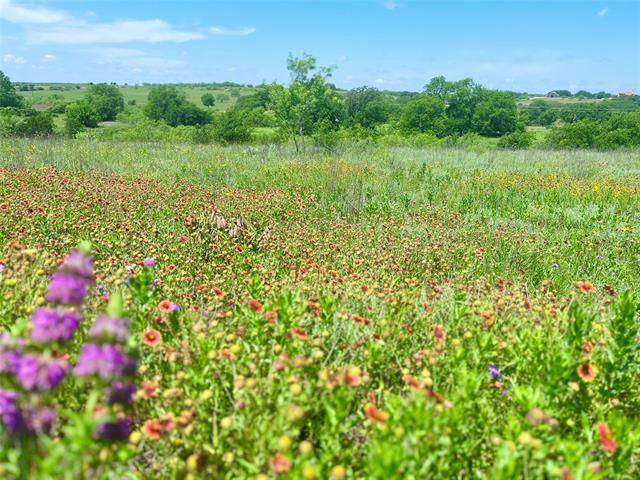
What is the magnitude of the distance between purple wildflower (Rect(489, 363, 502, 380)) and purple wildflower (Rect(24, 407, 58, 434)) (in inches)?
81.5

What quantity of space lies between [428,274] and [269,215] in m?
2.86

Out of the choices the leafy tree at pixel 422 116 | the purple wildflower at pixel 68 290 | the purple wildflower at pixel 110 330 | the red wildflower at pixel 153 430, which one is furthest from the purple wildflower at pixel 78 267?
the leafy tree at pixel 422 116

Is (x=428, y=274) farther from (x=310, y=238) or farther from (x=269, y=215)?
(x=269, y=215)

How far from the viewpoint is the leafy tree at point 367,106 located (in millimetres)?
71375

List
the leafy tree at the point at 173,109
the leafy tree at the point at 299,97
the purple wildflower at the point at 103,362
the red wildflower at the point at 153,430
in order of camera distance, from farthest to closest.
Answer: the leafy tree at the point at 173,109 < the leafy tree at the point at 299,97 < the red wildflower at the point at 153,430 < the purple wildflower at the point at 103,362

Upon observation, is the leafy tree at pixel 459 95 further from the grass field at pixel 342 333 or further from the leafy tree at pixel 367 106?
the grass field at pixel 342 333

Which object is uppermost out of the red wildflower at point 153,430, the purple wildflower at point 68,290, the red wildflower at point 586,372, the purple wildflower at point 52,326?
the purple wildflower at point 68,290

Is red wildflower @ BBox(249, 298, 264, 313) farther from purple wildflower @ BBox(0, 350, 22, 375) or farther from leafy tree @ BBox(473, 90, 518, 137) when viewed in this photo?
leafy tree @ BBox(473, 90, 518, 137)

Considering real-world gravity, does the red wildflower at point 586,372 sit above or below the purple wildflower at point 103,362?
below

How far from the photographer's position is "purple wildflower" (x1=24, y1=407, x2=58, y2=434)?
1.11m

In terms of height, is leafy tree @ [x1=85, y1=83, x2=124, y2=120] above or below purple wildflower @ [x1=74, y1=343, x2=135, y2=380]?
above

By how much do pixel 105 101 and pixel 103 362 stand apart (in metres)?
83.4

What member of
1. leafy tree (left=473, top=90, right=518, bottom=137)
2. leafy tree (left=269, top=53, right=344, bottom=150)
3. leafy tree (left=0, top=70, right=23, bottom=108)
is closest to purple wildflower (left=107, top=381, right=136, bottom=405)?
leafy tree (left=269, top=53, right=344, bottom=150)

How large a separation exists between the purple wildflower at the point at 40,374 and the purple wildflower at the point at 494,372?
2.08 m
